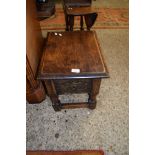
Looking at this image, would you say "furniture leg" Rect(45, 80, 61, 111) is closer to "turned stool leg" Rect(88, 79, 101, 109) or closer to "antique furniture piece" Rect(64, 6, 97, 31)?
"turned stool leg" Rect(88, 79, 101, 109)

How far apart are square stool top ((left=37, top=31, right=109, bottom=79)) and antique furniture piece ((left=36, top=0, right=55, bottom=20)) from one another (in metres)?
1.51

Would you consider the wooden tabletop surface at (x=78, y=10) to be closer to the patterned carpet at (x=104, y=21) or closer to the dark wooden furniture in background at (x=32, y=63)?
the dark wooden furniture in background at (x=32, y=63)

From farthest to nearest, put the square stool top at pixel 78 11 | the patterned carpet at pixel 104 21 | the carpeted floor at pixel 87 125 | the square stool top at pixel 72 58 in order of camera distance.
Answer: the patterned carpet at pixel 104 21 < the square stool top at pixel 78 11 < the carpeted floor at pixel 87 125 < the square stool top at pixel 72 58

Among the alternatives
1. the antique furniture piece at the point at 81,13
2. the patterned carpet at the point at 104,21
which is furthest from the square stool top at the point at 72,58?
the patterned carpet at the point at 104,21

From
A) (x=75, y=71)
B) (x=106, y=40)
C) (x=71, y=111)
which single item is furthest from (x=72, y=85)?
(x=106, y=40)

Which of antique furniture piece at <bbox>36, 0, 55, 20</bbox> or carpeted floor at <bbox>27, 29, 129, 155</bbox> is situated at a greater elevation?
antique furniture piece at <bbox>36, 0, 55, 20</bbox>

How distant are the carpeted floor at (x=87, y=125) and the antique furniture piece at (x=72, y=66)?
96 millimetres

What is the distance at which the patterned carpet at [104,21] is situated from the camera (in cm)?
254

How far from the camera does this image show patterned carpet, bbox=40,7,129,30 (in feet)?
8.35

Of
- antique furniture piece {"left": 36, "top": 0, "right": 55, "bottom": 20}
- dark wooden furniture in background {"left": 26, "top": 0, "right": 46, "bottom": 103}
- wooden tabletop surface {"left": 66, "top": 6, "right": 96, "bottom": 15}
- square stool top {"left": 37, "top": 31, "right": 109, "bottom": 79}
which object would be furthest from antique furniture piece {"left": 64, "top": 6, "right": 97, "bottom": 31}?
antique furniture piece {"left": 36, "top": 0, "right": 55, "bottom": 20}

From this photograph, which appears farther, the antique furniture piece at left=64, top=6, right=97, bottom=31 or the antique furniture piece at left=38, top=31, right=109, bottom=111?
the antique furniture piece at left=64, top=6, right=97, bottom=31

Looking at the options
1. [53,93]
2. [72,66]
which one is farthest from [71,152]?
[72,66]
